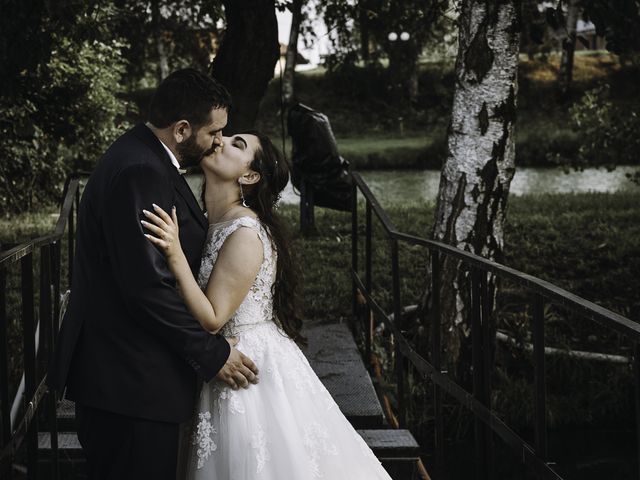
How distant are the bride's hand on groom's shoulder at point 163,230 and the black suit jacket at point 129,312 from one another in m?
0.03

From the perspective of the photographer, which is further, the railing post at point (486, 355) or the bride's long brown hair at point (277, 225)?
the railing post at point (486, 355)

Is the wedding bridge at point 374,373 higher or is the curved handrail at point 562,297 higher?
the curved handrail at point 562,297

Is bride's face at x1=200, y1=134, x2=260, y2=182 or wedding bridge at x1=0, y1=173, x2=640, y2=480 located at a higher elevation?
bride's face at x1=200, y1=134, x2=260, y2=182

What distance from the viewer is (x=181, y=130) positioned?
9.09ft

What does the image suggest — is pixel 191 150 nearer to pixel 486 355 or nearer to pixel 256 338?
pixel 256 338

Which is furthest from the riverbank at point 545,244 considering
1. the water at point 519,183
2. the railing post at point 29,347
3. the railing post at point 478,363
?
the railing post at point 29,347

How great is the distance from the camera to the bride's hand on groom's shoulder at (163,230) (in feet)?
8.44

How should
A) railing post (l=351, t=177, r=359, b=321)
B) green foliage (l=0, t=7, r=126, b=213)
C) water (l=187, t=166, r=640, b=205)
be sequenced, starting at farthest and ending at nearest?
water (l=187, t=166, r=640, b=205) → green foliage (l=0, t=7, r=126, b=213) → railing post (l=351, t=177, r=359, b=321)

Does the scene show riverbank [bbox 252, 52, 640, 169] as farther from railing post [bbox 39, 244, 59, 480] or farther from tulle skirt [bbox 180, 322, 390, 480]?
tulle skirt [bbox 180, 322, 390, 480]

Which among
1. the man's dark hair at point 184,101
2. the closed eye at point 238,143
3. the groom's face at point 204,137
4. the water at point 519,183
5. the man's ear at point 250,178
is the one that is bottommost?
the water at point 519,183

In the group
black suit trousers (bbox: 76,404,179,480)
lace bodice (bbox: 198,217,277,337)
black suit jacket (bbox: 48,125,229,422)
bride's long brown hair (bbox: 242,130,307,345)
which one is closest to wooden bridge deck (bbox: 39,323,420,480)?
bride's long brown hair (bbox: 242,130,307,345)

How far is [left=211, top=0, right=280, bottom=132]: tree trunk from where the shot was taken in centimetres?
721

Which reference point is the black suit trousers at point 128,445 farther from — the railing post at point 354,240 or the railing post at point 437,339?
the railing post at point 354,240

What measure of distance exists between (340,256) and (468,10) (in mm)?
4358
